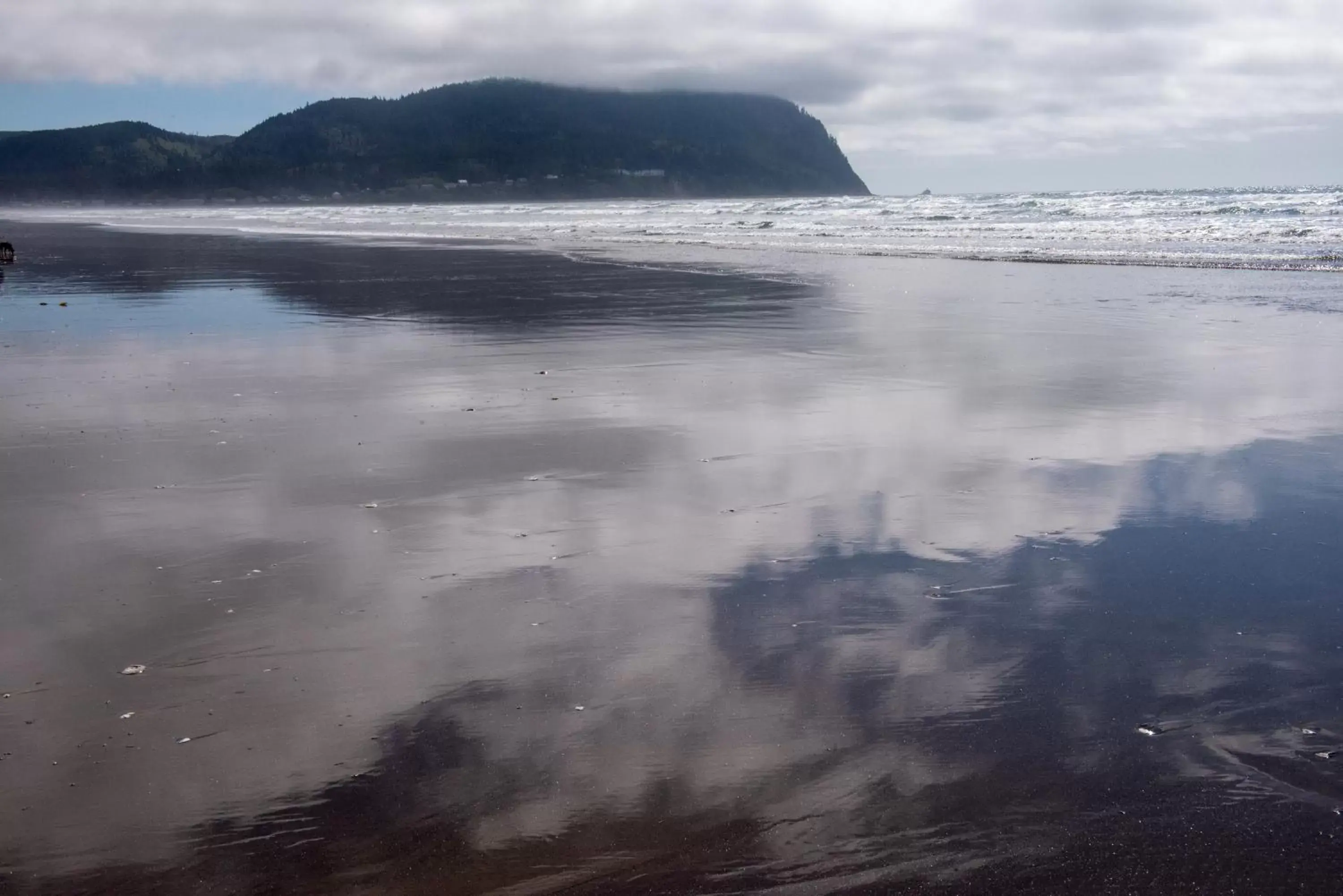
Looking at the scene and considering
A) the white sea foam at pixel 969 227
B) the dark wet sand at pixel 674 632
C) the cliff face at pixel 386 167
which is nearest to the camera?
the dark wet sand at pixel 674 632

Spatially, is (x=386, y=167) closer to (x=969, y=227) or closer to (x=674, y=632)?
(x=969, y=227)

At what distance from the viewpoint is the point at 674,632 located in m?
3.81

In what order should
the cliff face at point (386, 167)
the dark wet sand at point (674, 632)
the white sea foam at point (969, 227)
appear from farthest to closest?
the cliff face at point (386, 167) < the white sea foam at point (969, 227) < the dark wet sand at point (674, 632)

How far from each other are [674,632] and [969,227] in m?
32.9

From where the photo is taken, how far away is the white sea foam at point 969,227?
76.5 ft

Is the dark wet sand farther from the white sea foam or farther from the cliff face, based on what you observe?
the cliff face

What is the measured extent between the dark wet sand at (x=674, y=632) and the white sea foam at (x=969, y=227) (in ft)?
49.2

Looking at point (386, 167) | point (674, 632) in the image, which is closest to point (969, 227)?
point (674, 632)

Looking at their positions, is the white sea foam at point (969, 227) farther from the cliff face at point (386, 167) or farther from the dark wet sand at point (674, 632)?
the cliff face at point (386, 167)

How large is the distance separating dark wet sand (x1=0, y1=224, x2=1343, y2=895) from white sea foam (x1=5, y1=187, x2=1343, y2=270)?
1500 cm

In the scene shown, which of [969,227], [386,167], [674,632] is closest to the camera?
[674,632]

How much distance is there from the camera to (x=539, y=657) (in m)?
3.62

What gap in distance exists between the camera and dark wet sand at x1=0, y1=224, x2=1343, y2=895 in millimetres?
2633

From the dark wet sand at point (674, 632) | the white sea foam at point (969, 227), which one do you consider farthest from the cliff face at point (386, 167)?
the dark wet sand at point (674, 632)
